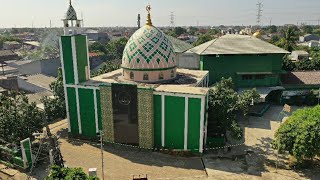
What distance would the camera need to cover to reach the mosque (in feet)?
A: 66.1

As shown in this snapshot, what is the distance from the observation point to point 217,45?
33188 mm

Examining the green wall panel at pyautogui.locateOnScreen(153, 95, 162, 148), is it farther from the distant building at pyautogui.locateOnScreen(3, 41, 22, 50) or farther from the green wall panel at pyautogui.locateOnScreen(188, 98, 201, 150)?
the distant building at pyautogui.locateOnScreen(3, 41, 22, 50)

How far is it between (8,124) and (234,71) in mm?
22500

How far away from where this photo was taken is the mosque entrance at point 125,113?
2073 centimetres

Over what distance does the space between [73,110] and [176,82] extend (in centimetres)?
833

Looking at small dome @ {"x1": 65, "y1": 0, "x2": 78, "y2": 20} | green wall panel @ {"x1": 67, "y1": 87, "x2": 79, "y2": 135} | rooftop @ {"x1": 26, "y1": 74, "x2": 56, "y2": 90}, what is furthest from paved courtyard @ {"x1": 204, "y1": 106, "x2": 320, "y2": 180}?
rooftop @ {"x1": 26, "y1": 74, "x2": 56, "y2": 90}

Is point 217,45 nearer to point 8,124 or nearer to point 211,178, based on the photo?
point 211,178

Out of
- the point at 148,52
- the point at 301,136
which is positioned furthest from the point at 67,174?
the point at 301,136

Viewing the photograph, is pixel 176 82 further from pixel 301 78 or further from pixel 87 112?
pixel 301 78

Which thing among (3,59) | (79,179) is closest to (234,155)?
(79,179)

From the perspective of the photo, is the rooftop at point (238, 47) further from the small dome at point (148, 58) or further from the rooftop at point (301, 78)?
the small dome at point (148, 58)

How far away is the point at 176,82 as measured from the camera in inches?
928

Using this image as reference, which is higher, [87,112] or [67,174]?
[87,112]

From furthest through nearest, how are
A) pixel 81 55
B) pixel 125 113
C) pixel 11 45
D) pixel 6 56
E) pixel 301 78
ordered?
pixel 11 45, pixel 6 56, pixel 301 78, pixel 81 55, pixel 125 113
